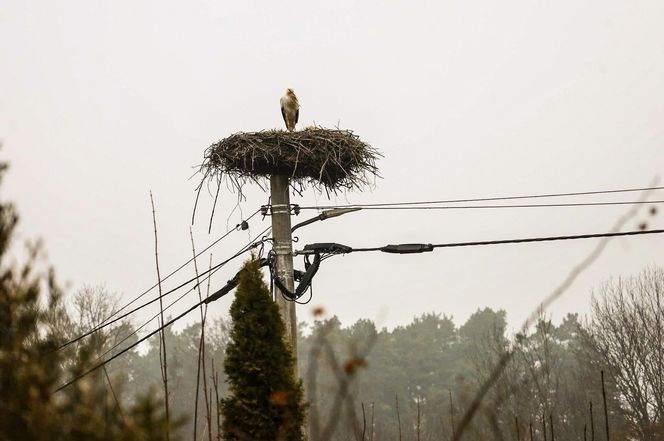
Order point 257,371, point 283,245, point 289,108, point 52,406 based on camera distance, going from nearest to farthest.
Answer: point 52,406 → point 257,371 → point 283,245 → point 289,108

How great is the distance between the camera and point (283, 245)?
732 centimetres

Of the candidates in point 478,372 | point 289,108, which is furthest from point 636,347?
point 289,108

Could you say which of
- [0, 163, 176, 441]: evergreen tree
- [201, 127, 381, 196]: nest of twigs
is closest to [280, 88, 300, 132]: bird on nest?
[201, 127, 381, 196]: nest of twigs

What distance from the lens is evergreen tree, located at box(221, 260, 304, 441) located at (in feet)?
17.6

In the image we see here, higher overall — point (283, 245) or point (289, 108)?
point (289, 108)

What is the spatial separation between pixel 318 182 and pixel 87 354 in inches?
244

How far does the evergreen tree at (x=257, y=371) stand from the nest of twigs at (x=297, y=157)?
207 cm

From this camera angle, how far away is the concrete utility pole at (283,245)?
23.5ft

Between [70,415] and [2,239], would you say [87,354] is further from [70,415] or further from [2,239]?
[2,239]

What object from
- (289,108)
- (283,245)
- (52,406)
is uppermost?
(289,108)

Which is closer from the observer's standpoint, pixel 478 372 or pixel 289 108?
pixel 289 108

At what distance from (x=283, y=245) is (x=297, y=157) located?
2.96ft

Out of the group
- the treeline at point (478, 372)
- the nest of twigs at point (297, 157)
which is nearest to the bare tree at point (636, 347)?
the treeline at point (478, 372)

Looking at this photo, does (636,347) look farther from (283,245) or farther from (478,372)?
(283,245)
